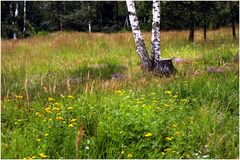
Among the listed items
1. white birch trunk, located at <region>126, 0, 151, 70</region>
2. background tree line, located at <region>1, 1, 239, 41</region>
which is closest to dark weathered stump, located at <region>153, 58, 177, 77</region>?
white birch trunk, located at <region>126, 0, 151, 70</region>

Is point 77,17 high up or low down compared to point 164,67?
up

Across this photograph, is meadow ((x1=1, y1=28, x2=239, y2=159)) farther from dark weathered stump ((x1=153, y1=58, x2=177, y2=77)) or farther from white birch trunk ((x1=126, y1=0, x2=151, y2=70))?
white birch trunk ((x1=126, y1=0, x2=151, y2=70))

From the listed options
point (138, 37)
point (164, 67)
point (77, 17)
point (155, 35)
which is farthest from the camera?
point (77, 17)

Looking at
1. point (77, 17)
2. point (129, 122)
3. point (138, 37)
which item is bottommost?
point (129, 122)

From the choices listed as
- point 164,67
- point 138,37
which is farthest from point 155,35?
point 164,67

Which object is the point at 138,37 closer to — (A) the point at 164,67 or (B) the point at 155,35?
(B) the point at 155,35

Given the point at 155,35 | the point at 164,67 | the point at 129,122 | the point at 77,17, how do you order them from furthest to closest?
the point at 77,17 → the point at 155,35 → the point at 164,67 → the point at 129,122

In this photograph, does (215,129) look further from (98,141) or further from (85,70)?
(85,70)

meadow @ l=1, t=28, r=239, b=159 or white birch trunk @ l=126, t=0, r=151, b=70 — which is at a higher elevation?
white birch trunk @ l=126, t=0, r=151, b=70

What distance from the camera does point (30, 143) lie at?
15.2ft

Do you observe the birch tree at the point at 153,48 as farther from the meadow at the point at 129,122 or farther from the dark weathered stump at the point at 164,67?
the meadow at the point at 129,122

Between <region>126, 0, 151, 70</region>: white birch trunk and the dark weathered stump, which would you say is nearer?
the dark weathered stump

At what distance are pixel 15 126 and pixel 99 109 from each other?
1.23 metres

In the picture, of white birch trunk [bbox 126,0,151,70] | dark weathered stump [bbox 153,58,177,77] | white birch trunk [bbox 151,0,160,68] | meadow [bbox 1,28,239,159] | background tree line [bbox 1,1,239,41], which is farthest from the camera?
background tree line [bbox 1,1,239,41]
